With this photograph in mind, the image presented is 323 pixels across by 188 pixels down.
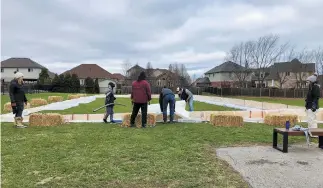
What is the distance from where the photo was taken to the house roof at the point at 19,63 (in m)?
71.1

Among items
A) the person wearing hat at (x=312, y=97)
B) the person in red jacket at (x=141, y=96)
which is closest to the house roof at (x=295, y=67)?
the person wearing hat at (x=312, y=97)

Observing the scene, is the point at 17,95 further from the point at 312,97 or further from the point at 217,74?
the point at 217,74

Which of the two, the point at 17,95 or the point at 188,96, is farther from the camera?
the point at 188,96

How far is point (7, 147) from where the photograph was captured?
673 cm

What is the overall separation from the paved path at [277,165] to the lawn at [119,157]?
269 millimetres

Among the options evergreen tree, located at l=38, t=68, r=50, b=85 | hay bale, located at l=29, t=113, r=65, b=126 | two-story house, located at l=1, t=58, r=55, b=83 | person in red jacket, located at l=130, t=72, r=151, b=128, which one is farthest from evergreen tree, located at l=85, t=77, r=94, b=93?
person in red jacket, located at l=130, t=72, r=151, b=128

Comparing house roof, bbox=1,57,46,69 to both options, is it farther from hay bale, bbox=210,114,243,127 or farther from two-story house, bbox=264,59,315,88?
hay bale, bbox=210,114,243,127

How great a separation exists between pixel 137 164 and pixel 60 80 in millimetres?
54232

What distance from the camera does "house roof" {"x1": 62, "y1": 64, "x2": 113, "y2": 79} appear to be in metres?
76.0

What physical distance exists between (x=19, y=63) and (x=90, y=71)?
1552 cm

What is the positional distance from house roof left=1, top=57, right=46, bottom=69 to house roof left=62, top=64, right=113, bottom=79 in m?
8.44

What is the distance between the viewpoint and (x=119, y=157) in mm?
5910

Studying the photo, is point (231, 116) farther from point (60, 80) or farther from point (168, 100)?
point (60, 80)

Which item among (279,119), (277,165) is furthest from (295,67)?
(277,165)
